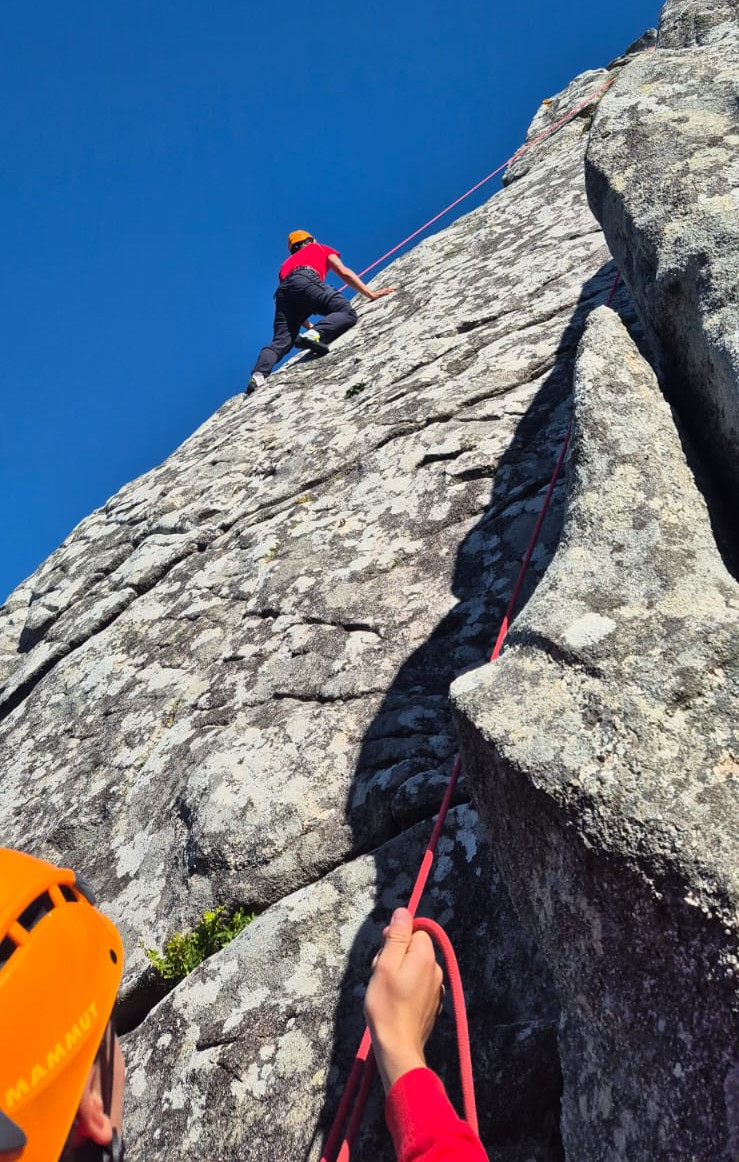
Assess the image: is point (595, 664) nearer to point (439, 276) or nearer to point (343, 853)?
point (343, 853)

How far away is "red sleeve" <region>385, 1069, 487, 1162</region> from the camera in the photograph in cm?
207

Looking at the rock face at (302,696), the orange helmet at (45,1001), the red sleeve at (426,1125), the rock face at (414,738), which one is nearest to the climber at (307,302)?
the rock face at (302,696)

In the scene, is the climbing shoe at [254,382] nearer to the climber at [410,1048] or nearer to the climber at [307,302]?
the climber at [307,302]

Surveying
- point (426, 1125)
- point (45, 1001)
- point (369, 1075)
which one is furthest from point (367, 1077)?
point (45, 1001)

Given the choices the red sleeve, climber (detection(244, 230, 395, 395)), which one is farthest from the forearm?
the red sleeve

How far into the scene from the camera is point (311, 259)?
1239cm

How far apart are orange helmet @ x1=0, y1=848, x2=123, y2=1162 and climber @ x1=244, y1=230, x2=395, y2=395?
856 cm

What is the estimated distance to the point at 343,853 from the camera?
12.8ft

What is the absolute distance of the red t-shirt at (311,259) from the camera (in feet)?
40.2

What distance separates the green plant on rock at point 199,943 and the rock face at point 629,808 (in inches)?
67.9

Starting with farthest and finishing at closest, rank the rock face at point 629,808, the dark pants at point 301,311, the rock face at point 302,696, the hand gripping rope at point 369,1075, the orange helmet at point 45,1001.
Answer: the dark pants at point 301,311
the rock face at point 302,696
the hand gripping rope at point 369,1075
the orange helmet at point 45,1001
the rock face at point 629,808

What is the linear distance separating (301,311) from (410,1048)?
1078 cm

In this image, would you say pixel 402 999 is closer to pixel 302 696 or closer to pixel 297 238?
pixel 302 696

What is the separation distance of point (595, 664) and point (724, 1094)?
Result: 112 centimetres
